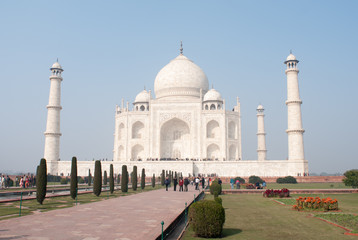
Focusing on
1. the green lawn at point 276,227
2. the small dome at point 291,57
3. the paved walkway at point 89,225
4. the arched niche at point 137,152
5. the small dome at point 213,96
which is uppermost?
the small dome at point 291,57

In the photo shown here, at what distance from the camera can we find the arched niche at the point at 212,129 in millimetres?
38062

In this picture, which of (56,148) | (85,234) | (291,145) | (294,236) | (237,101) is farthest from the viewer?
(237,101)

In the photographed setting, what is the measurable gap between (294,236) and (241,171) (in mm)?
26309

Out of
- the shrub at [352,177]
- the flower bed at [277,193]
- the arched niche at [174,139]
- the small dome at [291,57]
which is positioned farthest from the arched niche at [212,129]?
the flower bed at [277,193]

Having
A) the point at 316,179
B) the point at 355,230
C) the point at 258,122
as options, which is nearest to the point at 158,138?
the point at 258,122

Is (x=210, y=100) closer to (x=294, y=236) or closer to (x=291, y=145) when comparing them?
(x=291, y=145)

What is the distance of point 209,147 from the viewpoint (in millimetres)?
37688

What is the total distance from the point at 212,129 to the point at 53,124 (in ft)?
55.2

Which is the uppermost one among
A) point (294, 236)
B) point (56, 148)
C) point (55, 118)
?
point (55, 118)

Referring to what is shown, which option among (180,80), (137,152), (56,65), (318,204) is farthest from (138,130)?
(318,204)

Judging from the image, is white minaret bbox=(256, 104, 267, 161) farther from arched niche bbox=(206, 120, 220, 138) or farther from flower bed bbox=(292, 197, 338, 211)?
flower bed bbox=(292, 197, 338, 211)

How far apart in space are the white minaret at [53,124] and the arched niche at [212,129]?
15.8 metres

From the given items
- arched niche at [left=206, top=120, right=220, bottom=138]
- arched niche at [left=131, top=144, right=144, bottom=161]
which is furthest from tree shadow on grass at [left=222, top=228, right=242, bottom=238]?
arched niche at [left=131, top=144, right=144, bottom=161]

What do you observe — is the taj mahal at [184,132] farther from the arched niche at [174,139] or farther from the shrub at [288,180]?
the shrub at [288,180]
